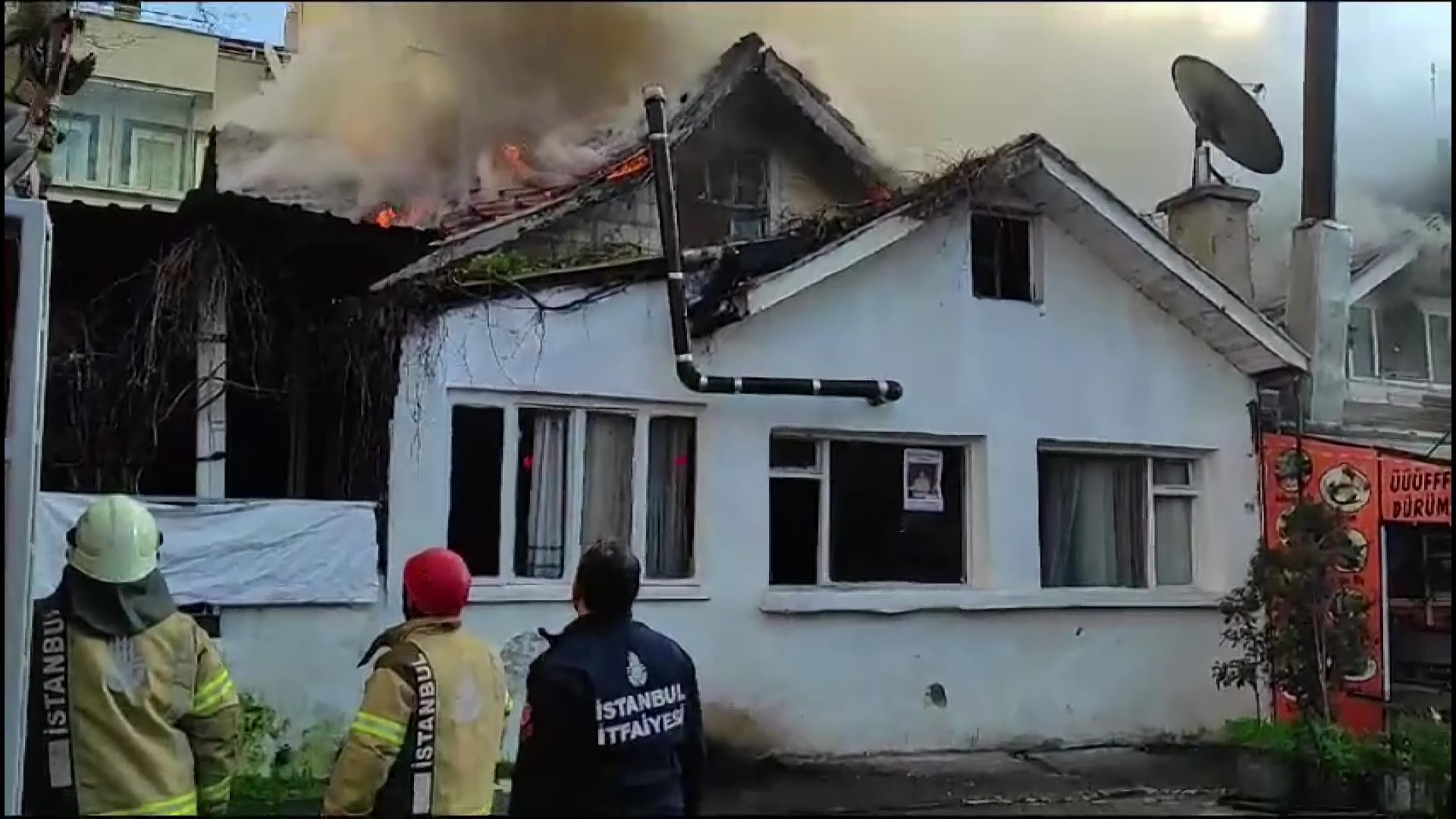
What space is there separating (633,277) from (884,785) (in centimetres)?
364

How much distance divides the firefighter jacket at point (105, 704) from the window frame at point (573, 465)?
17.6 feet

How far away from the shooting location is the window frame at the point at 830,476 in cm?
1041

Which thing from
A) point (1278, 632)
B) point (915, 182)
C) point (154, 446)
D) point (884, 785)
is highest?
point (915, 182)

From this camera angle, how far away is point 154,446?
27.7ft

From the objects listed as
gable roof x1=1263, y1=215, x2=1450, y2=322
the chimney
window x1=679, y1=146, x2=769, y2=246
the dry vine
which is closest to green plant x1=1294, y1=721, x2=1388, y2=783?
the chimney

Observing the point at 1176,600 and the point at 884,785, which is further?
the point at 1176,600

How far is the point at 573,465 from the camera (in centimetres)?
953

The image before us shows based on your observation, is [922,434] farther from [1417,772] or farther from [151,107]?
[151,107]

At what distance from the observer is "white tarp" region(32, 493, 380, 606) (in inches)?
314

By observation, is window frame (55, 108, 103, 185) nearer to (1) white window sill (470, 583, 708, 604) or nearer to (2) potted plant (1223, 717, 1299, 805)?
(1) white window sill (470, 583, 708, 604)

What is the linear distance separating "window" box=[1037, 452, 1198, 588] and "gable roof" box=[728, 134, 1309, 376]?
115cm

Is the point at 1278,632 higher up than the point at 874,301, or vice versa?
the point at 874,301

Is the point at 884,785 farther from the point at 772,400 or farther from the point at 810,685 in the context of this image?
the point at 772,400

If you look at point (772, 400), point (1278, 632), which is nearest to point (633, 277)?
point (772, 400)
